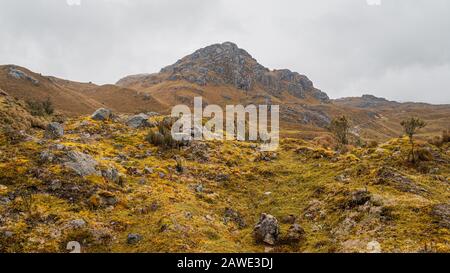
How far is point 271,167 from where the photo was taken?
27.0 m

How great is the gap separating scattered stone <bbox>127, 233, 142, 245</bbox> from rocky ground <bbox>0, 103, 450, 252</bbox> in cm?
4

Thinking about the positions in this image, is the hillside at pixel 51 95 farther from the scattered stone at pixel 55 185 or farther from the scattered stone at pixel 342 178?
the scattered stone at pixel 342 178

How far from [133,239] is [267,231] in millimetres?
6159

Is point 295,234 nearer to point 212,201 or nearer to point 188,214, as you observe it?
point 188,214

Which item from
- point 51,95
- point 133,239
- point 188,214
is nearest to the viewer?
point 133,239

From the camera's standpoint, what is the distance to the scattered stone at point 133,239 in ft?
45.9

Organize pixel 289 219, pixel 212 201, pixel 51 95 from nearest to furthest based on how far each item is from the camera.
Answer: pixel 289 219
pixel 212 201
pixel 51 95

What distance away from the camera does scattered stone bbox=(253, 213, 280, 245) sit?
49.8 ft

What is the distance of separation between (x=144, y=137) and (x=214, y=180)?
10269 mm

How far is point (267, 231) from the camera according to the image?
15.5 meters

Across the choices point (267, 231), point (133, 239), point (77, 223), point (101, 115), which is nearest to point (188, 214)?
point (133, 239)
